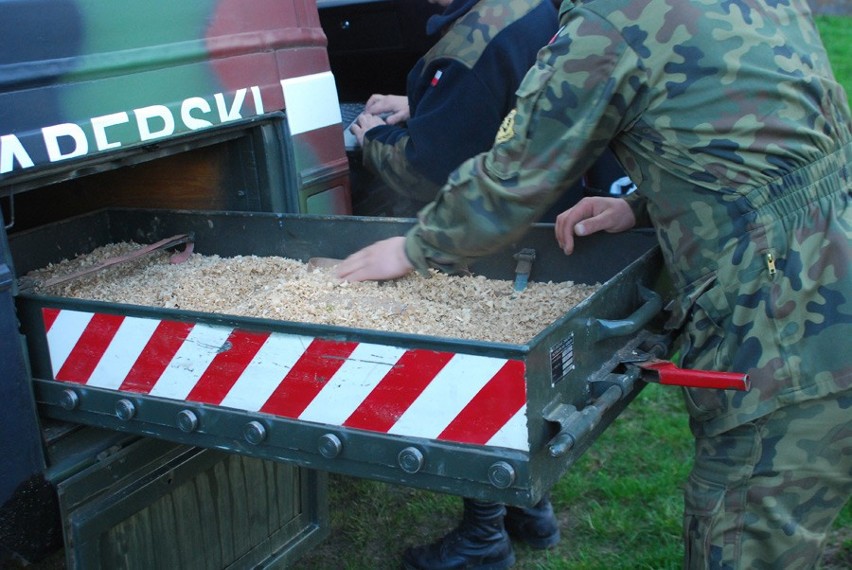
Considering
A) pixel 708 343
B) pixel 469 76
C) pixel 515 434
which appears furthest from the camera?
pixel 469 76

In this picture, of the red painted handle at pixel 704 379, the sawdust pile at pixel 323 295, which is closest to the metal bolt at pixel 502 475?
the red painted handle at pixel 704 379

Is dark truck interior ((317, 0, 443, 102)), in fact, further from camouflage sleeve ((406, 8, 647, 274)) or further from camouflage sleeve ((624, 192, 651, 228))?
camouflage sleeve ((406, 8, 647, 274))

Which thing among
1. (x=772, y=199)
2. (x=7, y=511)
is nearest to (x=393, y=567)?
(x=7, y=511)

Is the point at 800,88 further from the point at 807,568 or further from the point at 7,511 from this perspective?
the point at 7,511

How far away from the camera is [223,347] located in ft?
6.19

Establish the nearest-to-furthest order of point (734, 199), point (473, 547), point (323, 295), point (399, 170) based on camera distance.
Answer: point (734, 199)
point (323, 295)
point (399, 170)
point (473, 547)

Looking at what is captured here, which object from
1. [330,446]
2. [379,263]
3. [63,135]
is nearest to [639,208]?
[379,263]

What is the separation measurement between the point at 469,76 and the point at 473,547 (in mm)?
1529

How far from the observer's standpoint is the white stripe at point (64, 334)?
6.75 feet

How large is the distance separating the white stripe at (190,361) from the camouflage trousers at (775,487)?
3.42 feet

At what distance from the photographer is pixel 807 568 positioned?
2002 mm

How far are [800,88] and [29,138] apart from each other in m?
1.59

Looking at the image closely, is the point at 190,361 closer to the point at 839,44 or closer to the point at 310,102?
the point at 310,102

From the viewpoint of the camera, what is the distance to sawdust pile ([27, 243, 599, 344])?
7.18 ft
